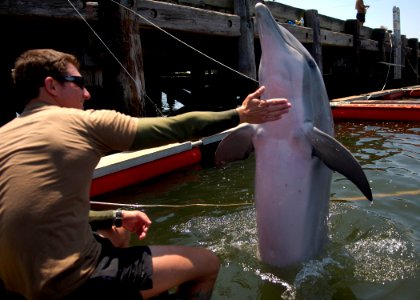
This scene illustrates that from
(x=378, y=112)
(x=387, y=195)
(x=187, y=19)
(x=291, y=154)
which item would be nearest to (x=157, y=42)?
(x=187, y=19)

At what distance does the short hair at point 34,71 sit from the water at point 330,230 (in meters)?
1.92

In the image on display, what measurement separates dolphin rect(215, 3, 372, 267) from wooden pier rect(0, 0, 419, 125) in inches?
125

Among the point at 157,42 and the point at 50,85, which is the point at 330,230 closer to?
the point at 50,85

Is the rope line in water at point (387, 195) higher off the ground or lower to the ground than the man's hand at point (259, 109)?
lower

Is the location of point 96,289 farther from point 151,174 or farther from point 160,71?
point 160,71

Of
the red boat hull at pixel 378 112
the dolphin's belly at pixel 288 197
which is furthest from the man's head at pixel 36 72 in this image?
the red boat hull at pixel 378 112

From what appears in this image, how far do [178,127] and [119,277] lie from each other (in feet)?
2.77

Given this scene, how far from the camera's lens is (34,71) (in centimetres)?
221

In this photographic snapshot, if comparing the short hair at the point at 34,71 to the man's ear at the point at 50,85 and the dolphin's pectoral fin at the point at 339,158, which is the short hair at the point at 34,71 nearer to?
the man's ear at the point at 50,85

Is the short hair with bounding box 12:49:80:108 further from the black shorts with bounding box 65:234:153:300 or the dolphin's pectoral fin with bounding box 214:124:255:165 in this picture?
the dolphin's pectoral fin with bounding box 214:124:255:165

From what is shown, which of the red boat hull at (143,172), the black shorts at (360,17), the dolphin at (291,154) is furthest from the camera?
the black shorts at (360,17)

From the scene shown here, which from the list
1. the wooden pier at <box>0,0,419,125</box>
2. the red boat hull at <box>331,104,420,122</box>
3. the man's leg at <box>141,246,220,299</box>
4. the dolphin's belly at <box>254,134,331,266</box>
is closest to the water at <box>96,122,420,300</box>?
the dolphin's belly at <box>254,134,331,266</box>

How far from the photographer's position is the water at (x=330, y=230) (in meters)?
3.28

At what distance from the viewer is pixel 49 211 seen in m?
1.92
